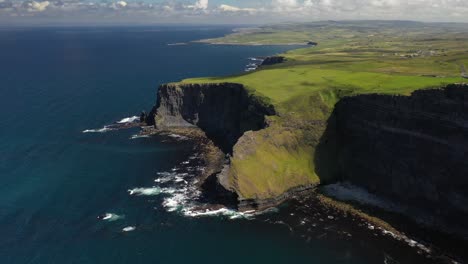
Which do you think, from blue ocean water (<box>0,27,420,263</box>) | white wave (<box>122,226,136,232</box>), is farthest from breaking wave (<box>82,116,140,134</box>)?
white wave (<box>122,226,136,232</box>)

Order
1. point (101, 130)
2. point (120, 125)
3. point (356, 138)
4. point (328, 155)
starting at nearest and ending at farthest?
point (356, 138)
point (328, 155)
point (101, 130)
point (120, 125)

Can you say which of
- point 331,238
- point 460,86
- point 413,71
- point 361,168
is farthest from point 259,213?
point 413,71

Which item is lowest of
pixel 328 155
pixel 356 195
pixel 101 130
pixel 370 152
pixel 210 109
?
pixel 101 130

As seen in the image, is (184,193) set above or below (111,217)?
above

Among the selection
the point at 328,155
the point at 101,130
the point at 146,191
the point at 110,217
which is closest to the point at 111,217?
the point at 110,217

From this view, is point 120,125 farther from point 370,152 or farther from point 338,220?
point 338,220

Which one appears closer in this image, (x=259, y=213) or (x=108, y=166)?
(x=259, y=213)

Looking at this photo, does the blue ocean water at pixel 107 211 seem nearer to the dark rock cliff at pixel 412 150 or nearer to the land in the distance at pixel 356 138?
the land in the distance at pixel 356 138

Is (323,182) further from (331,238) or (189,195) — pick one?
(189,195)

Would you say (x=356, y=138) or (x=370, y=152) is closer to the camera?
(x=370, y=152)
